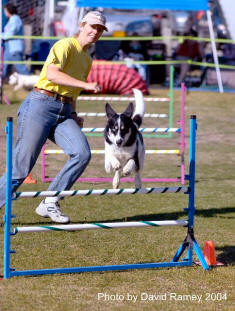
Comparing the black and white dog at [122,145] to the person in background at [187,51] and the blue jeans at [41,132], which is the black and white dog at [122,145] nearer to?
the blue jeans at [41,132]

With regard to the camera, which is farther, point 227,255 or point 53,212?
point 53,212

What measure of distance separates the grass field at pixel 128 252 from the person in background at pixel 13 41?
728 cm

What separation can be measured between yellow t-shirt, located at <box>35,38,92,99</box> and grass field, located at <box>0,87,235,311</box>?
1.34 meters

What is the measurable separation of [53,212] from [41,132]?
1123mm

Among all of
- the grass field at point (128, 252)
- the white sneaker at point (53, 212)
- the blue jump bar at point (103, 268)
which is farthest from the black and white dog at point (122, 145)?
the blue jump bar at point (103, 268)

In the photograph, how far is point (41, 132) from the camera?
5.95 meters

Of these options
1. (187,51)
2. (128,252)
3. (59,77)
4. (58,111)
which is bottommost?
(128,252)

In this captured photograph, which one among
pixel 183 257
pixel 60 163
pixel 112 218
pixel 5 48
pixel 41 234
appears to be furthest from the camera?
pixel 5 48

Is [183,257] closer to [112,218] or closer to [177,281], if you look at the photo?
[177,281]

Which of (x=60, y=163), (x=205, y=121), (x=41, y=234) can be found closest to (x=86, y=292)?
(x=41, y=234)

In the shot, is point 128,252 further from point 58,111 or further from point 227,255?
point 58,111

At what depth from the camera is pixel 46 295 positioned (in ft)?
15.7

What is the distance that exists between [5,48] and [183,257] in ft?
40.8

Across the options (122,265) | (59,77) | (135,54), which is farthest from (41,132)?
(135,54)
